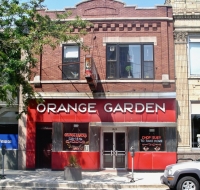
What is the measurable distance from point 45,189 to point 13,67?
5054mm

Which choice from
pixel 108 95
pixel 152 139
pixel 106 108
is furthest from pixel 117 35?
pixel 152 139

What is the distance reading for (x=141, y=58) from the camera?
61.4ft

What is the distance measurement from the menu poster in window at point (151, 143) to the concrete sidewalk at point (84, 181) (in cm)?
135

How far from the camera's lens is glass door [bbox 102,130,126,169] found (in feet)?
60.8

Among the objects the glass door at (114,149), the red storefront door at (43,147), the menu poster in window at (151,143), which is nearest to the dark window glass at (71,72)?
the red storefront door at (43,147)

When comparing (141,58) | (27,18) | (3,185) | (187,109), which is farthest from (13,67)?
(187,109)

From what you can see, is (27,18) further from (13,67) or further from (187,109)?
(187,109)

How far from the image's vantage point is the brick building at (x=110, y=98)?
18156mm

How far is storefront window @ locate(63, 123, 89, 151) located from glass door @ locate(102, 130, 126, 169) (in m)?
1.09

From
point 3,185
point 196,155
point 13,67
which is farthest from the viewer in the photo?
point 196,155

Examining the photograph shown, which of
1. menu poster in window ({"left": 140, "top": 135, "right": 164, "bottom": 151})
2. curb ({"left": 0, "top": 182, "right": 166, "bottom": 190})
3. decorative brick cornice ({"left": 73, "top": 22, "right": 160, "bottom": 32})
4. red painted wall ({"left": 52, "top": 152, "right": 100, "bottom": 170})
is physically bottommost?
curb ({"left": 0, "top": 182, "right": 166, "bottom": 190})

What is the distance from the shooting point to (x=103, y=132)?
18.8 meters

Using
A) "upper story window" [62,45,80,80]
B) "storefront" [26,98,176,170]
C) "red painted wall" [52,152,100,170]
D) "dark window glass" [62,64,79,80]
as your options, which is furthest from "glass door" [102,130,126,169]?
"upper story window" [62,45,80,80]

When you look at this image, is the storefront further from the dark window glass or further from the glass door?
the dark window glass
